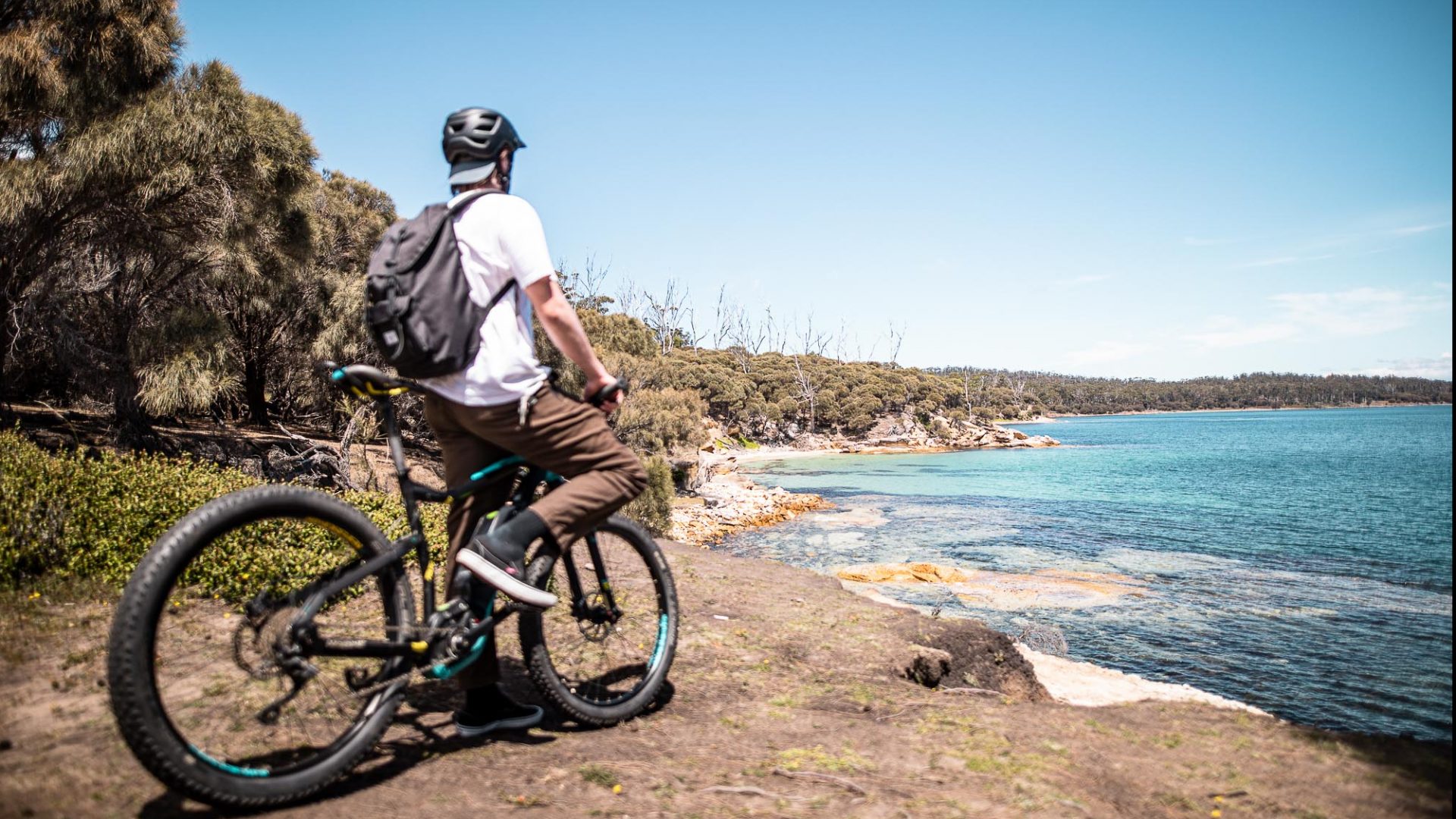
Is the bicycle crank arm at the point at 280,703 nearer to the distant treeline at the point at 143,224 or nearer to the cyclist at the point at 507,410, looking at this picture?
the cyclist at the point at 507,410

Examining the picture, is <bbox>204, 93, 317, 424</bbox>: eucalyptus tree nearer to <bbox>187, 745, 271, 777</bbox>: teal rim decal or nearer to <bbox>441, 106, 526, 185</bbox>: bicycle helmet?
<bbox>441, 106, 526, 185</bbox>: bicycle helmet

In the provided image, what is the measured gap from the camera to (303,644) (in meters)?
2.60

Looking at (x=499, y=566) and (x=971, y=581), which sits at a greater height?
(x=499, y=566)

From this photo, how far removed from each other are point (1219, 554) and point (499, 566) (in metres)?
29.6

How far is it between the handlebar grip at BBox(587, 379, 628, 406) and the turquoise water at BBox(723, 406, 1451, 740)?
1282cm

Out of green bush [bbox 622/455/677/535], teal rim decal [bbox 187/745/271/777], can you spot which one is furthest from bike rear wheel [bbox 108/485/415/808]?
green bush [bbox 622/455/677/535]

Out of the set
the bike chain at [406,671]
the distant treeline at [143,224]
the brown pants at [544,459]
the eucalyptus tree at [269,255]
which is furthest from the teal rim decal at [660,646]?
the eucalyptus tree at [269,255]

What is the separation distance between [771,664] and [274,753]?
2.82 metres

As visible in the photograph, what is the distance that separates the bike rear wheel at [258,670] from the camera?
87.5 inches

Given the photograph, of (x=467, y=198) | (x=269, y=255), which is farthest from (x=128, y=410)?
(x=467, y=198)

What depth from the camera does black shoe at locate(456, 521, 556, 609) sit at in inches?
113

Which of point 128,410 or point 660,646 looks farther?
point 128,410

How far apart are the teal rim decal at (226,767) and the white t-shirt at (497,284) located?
1.30 m

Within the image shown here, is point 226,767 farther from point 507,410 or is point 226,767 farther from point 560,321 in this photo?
A: point 560,321
